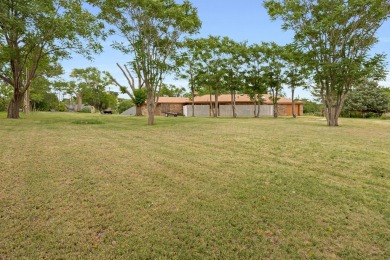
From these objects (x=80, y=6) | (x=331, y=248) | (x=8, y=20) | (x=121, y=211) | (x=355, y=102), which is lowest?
(x=331, y=248)

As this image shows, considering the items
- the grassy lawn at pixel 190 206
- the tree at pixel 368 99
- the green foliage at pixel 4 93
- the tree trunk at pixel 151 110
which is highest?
the green foliage at pixel 4 93

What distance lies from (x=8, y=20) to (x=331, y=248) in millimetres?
16117

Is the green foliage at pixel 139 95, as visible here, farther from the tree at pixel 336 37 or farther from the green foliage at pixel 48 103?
the green foliage at pixel 48 103

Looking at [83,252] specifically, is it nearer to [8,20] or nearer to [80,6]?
[8,20]

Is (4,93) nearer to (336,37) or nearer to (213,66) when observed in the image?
(213,66)

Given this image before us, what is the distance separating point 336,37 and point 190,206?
1624cm

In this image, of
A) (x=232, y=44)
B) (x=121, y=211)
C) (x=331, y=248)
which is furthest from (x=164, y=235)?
(x=232, y=44)

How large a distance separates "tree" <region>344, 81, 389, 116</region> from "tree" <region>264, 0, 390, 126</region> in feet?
68.1

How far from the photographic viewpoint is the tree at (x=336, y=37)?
1426 cm

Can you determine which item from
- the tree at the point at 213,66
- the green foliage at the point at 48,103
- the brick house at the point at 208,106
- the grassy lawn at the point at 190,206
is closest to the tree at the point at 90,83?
the green foliage at the point at 48,103

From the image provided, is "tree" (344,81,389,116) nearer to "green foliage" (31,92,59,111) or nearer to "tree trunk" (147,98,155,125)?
"tree trunk" (147,98,155,125)

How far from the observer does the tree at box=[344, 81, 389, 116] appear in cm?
3328

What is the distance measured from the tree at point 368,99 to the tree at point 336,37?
68.1 ft

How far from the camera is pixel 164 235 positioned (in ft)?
9.39
